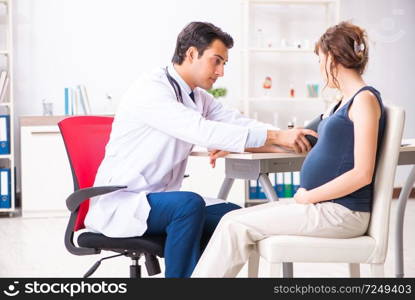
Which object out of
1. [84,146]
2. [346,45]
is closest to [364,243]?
[346,45]

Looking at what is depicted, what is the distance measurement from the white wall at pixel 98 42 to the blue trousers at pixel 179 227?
397cm

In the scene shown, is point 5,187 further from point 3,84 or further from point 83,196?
point 83,196

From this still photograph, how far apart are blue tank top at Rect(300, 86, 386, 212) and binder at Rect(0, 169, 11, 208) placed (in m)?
4.01

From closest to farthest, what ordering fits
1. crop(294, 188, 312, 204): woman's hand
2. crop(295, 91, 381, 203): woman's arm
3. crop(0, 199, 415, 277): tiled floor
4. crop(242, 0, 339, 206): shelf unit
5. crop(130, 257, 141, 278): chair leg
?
crop(295, 91, 381, 203): woman's arm < crop(294, 188, 312, 204): woman's hand < crop(130, 257, 141, 278): chair leg < crop(0, 199, 415, 277): tiled floor < crop(242, 0, 339, 206): shelf unit

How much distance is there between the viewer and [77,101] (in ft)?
19.3

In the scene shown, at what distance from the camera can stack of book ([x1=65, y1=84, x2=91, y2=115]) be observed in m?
5.87

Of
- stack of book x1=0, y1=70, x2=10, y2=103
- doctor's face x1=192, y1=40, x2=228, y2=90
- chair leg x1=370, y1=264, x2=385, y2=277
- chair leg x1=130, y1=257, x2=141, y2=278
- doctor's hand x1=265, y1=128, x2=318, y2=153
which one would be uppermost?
doctor's face x1=192, y1=40, x2=228, y2=90

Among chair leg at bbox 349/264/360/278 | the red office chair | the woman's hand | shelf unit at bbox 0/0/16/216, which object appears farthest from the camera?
shelf unit at bbox 0/0/16/216

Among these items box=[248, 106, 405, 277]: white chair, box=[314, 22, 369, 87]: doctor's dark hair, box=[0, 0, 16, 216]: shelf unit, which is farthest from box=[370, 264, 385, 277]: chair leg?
box=[0, 0, 16, 216]: shelf unit

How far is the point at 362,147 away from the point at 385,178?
0.14 meters

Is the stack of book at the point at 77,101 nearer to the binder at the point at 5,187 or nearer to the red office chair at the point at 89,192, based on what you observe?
the binder at the point at 5,187

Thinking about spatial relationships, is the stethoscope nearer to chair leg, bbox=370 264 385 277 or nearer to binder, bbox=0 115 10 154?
chair leg, bbox=370 264 385 277

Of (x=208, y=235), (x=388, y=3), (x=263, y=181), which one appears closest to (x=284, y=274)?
(x=208, y=235)

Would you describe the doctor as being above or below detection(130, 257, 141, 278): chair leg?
above
